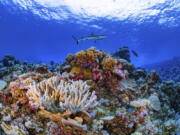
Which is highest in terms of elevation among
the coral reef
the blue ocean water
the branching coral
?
the blue ocean water

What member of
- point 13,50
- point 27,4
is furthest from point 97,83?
point 13,50

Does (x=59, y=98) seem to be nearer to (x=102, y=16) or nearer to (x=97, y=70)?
(x=97, y=70)

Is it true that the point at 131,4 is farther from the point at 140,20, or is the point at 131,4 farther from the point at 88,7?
the point at 140,20

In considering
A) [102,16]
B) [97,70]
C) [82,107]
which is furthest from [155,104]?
[102,16]

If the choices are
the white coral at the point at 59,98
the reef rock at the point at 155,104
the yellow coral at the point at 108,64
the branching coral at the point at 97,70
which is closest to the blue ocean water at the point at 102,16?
the branching coral at the point at 97,70

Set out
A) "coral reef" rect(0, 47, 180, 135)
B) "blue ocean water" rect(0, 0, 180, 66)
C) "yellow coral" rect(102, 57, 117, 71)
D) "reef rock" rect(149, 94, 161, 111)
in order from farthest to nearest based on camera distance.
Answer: "blue ocean water" rect(0, 0, 180, 66) < "yellow coral" rect(102, 57, 117, 71) < "reef rock" rect(149, 94, 161, 111) < "coral reef" rect(0, 47, 180, 135)

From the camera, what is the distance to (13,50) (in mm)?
98125

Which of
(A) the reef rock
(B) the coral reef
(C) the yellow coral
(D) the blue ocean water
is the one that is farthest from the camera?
(D) the blue ocean water

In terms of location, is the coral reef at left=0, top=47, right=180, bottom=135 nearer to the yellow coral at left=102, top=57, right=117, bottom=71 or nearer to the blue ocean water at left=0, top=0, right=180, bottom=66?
the yellow coral at left=102, top=57, right=117, bottom=71

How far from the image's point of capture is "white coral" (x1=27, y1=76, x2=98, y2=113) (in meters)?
3.73

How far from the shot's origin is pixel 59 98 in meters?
3.96

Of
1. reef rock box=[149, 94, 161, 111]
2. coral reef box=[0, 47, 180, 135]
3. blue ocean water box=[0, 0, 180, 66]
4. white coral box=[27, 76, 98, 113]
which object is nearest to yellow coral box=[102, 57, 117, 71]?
coral reef box=[0, 47, 180, 135]

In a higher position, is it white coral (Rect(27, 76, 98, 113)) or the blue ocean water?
the blue ocean water

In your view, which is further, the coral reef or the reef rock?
the reef rock
